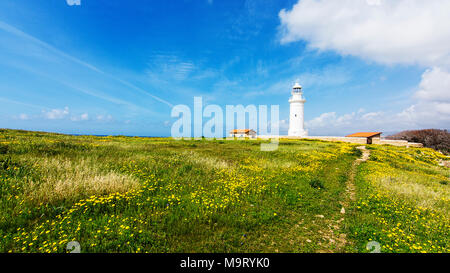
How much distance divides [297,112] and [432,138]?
39.6 m

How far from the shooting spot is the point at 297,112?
62125 millimetres

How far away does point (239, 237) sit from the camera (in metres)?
5.35

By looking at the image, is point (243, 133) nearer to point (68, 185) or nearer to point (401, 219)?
point (401, 219)

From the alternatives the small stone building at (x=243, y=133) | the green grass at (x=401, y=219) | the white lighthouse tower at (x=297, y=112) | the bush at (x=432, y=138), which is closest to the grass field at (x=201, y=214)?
the green grass at (x=401, y=219)

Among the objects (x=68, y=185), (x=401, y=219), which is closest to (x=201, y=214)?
(x=68, y=185)

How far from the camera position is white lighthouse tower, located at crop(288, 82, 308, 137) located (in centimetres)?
6186

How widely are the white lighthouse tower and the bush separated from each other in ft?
110

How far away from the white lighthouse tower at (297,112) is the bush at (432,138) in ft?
110

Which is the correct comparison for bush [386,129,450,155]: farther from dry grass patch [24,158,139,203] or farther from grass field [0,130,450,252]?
dry grass patch [24,158,139,203]

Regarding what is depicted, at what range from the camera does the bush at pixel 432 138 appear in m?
49.4

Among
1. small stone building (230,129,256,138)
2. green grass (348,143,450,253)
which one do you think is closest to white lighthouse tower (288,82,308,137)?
small stone building (230,129,256,138)

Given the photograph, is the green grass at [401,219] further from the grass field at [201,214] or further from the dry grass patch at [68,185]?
the dry grass patch at [68,185]

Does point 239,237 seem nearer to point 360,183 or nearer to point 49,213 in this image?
point 49,213
